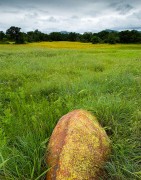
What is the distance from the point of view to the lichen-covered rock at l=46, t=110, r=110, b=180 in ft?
9.92

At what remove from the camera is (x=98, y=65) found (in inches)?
531

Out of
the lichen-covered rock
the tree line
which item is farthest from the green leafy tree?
the lichen-covered rock

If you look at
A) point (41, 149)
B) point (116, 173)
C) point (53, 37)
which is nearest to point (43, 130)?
point (41, 149)

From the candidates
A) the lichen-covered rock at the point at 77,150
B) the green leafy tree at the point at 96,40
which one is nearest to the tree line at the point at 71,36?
the green leafy tree at the point at 96,40

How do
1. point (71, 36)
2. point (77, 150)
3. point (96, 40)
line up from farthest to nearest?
1. point (71, 36)
2. point (96, 40)
3. point (77, 150)

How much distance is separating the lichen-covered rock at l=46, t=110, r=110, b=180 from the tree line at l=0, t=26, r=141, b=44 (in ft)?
166

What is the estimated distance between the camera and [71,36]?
6531cm

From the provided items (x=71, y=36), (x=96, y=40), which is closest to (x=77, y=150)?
(x=96, y=40)

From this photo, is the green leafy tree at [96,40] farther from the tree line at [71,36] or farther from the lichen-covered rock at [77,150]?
the lichen-covered rock at [77,150]

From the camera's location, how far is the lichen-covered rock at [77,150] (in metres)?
3.02

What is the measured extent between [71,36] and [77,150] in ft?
208

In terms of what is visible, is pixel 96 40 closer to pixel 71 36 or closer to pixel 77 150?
pixel 71 36

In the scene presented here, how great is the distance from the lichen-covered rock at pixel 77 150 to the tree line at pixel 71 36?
5052 centimetres

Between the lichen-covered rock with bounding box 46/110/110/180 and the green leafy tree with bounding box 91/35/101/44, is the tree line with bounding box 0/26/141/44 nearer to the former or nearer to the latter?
the green leafy tree with bounding box 91/35/101/44
